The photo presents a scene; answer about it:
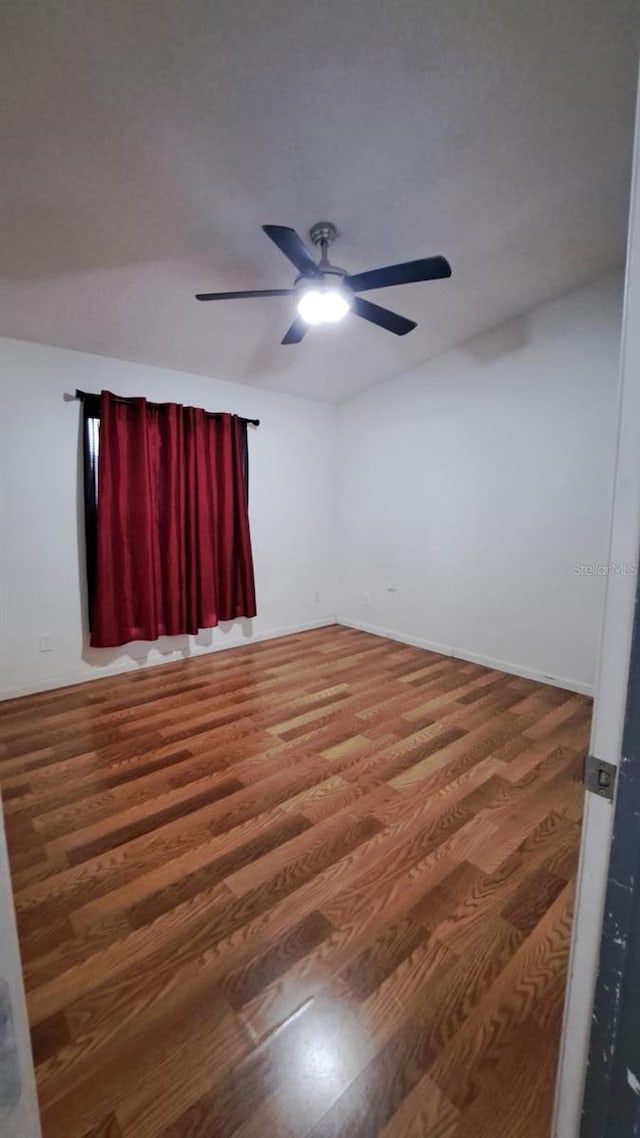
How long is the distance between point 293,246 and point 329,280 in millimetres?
298

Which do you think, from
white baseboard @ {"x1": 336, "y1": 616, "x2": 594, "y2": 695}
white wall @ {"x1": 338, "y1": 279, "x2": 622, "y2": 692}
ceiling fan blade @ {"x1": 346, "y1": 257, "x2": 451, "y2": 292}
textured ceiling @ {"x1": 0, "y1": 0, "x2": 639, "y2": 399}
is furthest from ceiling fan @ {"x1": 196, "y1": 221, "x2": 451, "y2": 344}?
white baseboard @ {"x1": 336, "y1": 616, "x2": 594, "y2": 695}

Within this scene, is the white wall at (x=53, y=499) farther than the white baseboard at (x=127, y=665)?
No

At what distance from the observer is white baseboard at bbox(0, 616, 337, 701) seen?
109 inches

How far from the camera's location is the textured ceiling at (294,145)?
123 cm

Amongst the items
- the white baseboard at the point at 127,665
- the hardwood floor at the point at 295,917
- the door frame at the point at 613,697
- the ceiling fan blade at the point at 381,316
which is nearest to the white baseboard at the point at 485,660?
the hardwood floor at the point at 295,917

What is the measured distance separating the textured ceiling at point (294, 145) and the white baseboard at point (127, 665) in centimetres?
228

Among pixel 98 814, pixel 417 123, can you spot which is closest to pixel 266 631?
pixel 98 814

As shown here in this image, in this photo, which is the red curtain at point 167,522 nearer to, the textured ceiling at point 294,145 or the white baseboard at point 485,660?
the textured ceiling at point 294,145

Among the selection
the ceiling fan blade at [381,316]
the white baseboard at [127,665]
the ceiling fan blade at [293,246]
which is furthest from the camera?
the white baseboard at [127,665]

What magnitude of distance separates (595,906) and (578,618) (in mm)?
2581

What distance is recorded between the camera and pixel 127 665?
3.16m

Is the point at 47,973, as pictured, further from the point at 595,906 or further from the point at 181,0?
the point at 181,0

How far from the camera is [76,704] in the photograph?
263cm

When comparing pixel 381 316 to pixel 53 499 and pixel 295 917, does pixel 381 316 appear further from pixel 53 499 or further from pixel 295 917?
pixel 295 917
